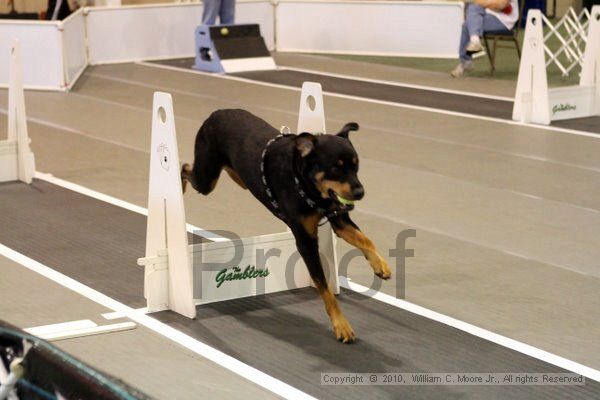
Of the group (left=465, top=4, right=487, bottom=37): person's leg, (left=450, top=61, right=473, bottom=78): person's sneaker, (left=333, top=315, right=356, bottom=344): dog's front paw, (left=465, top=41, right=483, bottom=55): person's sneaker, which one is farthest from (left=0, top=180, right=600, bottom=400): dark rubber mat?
(left=450, top=61, right=473, bottom=78): person's sneaker

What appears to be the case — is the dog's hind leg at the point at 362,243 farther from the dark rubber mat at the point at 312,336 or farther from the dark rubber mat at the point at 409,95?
the dark rubber mat at the point at 409,95

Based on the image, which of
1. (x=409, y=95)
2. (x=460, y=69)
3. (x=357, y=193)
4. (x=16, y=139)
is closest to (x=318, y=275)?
(x=357, y=193)

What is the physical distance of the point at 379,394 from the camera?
155 inches

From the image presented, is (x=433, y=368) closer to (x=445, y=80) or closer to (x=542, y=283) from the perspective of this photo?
(x=542, y=283)

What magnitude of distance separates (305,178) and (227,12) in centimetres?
973

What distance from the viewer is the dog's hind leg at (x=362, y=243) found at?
436cm

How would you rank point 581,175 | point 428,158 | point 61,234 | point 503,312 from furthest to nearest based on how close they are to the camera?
point 428,158 < point 581,175 < point 61,234 < point 503,312

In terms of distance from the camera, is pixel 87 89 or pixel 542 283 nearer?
pixel 542 283

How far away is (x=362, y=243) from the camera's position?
175 inches

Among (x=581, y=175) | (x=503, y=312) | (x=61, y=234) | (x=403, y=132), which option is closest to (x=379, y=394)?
(x=503, y=312)

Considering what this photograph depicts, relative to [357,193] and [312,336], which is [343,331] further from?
[357,193]

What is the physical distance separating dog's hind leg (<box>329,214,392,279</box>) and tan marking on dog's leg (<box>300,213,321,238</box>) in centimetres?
7

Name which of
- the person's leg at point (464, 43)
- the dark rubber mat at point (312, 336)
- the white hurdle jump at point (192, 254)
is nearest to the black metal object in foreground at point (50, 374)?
the dark rubber mat at point (312, 336)

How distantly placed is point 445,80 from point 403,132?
→ 3.40m
